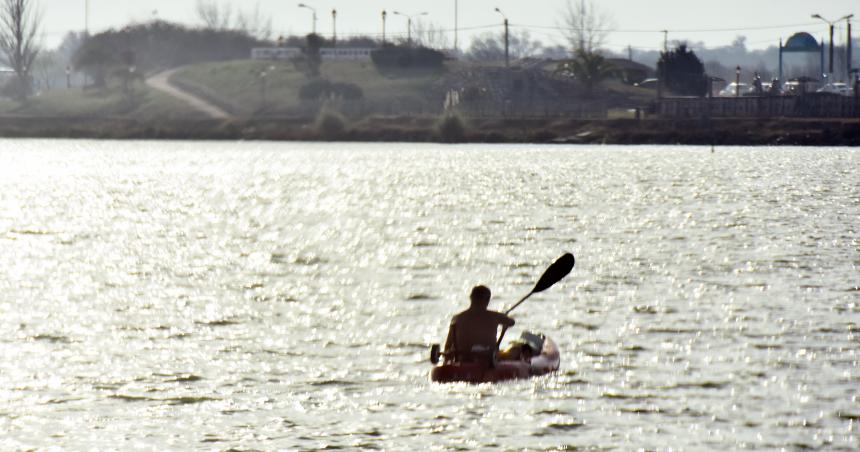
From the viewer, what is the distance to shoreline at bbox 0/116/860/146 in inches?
4979

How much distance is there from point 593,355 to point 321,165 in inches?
3433

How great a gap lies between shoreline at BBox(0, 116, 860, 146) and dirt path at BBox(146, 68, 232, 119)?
687 cm

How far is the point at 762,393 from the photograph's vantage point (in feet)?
63.8

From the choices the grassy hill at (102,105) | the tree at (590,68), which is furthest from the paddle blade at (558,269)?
the grassy hill at (102,105)

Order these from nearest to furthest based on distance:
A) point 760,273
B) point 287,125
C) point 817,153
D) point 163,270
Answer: point 760,273, point 163,270, point 817,153, point 287,125

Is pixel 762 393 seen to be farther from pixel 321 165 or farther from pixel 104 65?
pixel 104 65

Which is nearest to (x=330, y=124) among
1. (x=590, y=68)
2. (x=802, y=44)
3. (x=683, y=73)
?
(x=590, y=68)

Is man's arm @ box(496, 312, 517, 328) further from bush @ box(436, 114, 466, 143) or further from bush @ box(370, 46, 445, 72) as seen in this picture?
bush @ box(370, 46, 445, 72)

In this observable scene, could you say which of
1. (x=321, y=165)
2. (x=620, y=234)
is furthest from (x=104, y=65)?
(x=620, y=234)

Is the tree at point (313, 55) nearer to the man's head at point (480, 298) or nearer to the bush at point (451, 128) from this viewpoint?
the bush at point (451, 128)

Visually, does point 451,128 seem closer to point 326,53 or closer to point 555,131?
point 555,131

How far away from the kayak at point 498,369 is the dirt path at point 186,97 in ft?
467

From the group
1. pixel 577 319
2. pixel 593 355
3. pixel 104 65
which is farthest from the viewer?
pixel 104 65

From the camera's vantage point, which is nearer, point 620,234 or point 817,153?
point 620,234
